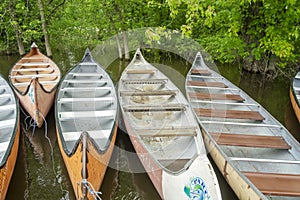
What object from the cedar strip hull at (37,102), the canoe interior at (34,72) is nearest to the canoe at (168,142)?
the cedar strip hull at (37,102)

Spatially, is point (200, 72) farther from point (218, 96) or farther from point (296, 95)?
point (296, 95)

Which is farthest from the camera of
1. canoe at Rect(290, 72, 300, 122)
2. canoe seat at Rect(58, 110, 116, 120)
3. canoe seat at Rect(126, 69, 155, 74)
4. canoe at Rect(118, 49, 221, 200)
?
canoe seat at Rect(126, 69, 155, 74)

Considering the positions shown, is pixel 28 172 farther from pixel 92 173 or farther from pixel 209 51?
pixel 209 51

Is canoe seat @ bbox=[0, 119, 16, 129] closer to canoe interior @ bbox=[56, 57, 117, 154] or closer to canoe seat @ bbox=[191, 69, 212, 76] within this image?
canoe interior @ bbox=[56, 57, 117, 154]

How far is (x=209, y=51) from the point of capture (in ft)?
31.0

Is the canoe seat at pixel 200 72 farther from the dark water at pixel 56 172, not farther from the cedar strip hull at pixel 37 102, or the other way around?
the cedar strip hull at pixel 37 102

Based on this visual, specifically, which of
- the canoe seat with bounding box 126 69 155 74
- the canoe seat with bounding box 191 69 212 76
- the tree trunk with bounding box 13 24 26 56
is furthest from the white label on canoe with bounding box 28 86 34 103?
the tree trunk with bounding box 13 24 26 56

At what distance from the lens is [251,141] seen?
429 cm

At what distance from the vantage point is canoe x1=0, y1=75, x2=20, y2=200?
366 cm

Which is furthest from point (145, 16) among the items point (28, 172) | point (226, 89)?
point (28, 172)

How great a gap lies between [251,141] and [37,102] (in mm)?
4166

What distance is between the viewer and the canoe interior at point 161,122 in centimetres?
423

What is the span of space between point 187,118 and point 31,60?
6565mm

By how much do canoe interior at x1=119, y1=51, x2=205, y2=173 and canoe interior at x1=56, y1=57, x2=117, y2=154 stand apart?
38cm
